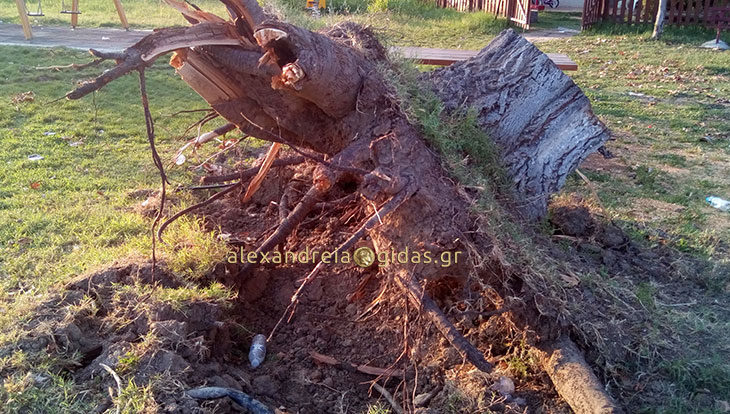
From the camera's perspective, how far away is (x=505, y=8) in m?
13.0

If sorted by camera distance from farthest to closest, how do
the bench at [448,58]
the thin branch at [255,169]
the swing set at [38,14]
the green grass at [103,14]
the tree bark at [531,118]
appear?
the green grass at [103,14] → the swing set at [38,14] → the bench at [448,58] → the tree bark at [531,118] → the thin branch at [255,169]

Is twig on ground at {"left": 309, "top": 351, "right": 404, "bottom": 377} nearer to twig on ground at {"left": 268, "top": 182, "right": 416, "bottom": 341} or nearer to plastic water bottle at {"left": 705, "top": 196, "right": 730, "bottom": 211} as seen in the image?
twig on ground at {"left": 268, "top": 182, "right": 416, "bottom": 341}

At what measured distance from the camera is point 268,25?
267 cm

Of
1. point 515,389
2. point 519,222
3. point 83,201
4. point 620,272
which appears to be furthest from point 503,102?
point 83,201

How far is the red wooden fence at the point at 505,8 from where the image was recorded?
40.4 ft

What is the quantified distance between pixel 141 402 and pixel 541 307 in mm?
1844

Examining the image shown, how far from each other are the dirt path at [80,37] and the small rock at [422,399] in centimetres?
893

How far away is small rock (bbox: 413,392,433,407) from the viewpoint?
8.72 feet

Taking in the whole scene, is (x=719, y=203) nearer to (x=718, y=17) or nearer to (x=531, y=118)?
(x=531, y=118)

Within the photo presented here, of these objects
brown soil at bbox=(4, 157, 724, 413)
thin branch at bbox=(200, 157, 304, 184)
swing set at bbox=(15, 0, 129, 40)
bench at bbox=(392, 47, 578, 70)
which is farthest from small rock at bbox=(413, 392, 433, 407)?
swing set at bbox=(15, 0, 129, 40)

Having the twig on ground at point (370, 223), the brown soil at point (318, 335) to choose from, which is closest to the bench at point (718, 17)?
the brown soil at point (318, 335)

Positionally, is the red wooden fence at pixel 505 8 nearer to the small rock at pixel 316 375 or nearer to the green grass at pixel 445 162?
the green grass at pixel 445 162

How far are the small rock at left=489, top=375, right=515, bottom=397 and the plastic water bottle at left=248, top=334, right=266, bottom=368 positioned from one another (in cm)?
116

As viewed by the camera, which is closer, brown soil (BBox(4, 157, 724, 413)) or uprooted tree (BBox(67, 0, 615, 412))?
brown soil (BBox(4, 157, 724, 413))
